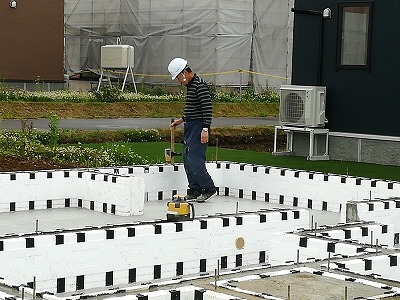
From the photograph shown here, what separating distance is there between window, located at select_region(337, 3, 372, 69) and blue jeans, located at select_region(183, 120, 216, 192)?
590 centimetres

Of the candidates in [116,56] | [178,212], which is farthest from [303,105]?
[116,56]

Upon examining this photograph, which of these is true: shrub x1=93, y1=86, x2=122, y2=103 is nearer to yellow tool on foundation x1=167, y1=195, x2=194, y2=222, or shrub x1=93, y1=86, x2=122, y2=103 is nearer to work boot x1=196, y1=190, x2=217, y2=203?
work boot x1=196, y1=190, x2=217, y2=203

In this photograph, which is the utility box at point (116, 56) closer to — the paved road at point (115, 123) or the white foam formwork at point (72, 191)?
the paved road at point (115, 123)

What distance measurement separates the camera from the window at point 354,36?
18062mm

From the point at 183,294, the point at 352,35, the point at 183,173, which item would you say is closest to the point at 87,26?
the point at 352,35

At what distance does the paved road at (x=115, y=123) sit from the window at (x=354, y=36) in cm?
757

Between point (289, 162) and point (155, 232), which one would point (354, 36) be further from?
point (155, 232)

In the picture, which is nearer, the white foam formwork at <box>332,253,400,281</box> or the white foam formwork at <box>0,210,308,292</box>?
the white foam formwork at <box>332,253,400,281</box>

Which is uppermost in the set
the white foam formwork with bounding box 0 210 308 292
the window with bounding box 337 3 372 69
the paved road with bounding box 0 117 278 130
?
the window with bounding box 337 3 372 69

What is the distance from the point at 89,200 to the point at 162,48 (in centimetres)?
2973

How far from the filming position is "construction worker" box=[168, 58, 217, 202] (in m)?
13.0

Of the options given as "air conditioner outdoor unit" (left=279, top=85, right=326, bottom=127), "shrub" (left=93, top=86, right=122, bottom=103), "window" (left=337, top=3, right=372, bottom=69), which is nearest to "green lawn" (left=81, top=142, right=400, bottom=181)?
"air conditioner outdoor unit" (left=279, top=85, right=326, bottom=127)

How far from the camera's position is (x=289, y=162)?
1797cm

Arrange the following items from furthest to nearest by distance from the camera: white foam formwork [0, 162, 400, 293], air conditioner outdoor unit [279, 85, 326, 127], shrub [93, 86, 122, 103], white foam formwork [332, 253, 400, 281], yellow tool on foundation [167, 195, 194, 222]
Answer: shrub [93, 86, 122, 103] < air conditioner outdoor unit [279, 85, 326, 127] < yellow tool on foundation [167, 195, 194, 222] < white foam formwork [0, 162, 400, 293] < white foam formwork [332, 253, 400, 281]
